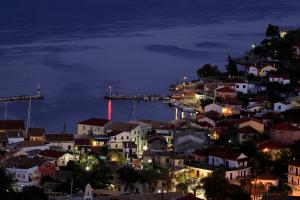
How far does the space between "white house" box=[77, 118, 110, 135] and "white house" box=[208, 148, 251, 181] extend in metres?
2.61

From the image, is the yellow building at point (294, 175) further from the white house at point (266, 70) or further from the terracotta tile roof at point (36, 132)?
the white house at point (266, 70)

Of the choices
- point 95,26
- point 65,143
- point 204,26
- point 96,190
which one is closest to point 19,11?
point 95,26

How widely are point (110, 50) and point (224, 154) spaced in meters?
15.1

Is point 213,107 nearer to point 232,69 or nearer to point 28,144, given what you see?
point 232,69

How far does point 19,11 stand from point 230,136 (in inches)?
1239

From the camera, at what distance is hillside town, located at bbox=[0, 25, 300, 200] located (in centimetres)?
938

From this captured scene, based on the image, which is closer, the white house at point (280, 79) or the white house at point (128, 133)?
the white house at point (128, 133)

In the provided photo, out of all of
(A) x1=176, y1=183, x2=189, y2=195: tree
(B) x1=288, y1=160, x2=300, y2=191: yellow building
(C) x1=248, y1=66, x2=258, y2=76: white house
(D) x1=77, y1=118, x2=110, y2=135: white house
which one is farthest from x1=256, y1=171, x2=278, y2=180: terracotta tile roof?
(C) x1=248, y1=66, x2=258, y2=76: white house

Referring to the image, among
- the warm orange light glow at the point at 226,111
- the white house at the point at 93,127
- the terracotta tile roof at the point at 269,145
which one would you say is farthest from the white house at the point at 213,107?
the terracotta tile roof at the point at 269,145

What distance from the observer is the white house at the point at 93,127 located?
12703 mm

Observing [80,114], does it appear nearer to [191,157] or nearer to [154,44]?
[191,157]

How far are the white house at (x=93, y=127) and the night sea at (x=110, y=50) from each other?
131 centimetres

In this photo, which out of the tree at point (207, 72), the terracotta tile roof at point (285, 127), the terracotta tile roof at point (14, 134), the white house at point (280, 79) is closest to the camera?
the terracotta tile roof at point (285, 127)

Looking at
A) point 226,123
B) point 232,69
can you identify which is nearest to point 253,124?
point 226,123
